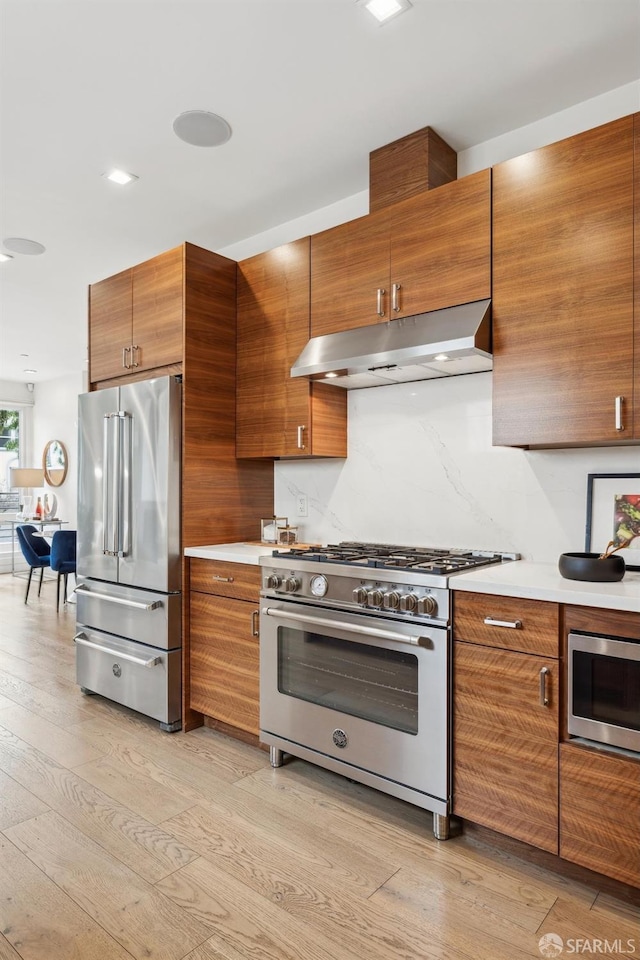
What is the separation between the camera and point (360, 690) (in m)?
2.35

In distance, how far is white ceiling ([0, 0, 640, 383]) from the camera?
2076mm

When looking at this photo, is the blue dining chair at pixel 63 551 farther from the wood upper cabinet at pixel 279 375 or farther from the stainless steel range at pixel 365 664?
the stainless steel range at pixel 365 664

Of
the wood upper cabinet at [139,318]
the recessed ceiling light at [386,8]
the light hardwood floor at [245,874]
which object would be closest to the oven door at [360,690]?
the light hardwood floor at [245,874]

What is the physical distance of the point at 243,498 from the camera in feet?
11.2

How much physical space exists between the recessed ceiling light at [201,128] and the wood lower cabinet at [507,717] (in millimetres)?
2326

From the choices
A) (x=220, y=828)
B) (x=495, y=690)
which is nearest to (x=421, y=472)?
(x=495, y=690)

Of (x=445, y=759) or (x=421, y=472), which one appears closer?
(x=445, y=759)

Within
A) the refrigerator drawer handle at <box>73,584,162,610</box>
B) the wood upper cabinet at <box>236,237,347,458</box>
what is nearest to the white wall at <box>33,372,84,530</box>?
the refrigerator drawer handle at <box>73,584,162,610</box>

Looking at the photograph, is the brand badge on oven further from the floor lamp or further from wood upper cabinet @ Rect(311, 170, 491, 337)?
the floor lamp

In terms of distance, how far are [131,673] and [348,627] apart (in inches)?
60.4

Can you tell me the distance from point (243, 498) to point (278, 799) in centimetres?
161

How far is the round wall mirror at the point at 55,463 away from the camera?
27.3 ft

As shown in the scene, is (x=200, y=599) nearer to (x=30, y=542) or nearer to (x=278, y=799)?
(x=278, y=799)

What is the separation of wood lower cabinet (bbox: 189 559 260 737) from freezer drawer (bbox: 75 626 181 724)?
0.39 feet
